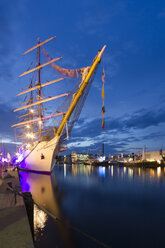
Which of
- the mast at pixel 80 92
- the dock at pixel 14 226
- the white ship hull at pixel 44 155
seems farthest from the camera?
the white ship hull at pixel 44 155

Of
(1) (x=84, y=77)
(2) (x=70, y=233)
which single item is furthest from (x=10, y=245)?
(1) (x=84, y=77)

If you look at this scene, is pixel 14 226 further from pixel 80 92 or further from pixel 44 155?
pixel 44 155

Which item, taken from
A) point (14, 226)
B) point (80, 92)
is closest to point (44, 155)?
point (80, 92)

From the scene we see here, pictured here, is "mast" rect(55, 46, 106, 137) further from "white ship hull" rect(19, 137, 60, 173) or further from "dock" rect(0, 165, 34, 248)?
"dock" rect(0, 165, 34, 248)

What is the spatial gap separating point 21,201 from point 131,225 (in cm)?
643

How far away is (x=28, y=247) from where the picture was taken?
3.94 metres

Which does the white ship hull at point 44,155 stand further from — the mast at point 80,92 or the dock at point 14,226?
the dock at point 14,226

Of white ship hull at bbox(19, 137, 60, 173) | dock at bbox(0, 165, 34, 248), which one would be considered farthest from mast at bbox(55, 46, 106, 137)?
dock at bbox(0, 165, 34, 248)

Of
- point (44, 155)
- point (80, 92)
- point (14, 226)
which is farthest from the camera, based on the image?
point (44, 155)

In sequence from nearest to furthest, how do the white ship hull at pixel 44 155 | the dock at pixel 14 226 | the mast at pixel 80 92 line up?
the dock at pixel 14 226 < the mast at pixel 80 92 < the white ship hull at pixel 44 155

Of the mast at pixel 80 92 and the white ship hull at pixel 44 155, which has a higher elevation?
the mast at pixel 80 92

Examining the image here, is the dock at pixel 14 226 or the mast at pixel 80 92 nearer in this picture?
the dock at pixel 14 226

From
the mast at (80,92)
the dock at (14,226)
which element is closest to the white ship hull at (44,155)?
the mast at (80,92)

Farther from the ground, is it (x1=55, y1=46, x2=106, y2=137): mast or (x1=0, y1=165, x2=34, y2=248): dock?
(x1=55, y1=46, x2=106, y2=137): mast
